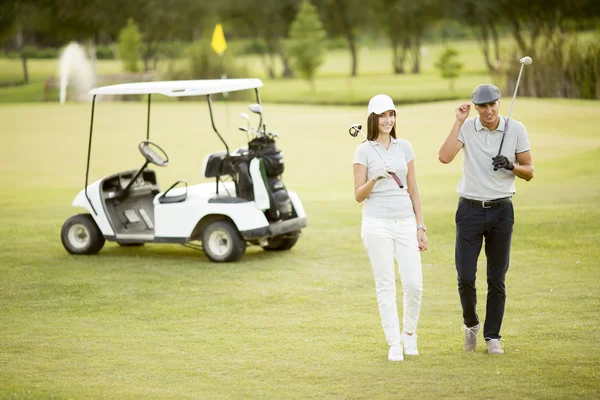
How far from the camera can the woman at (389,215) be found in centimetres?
596

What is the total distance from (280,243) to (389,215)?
466cm

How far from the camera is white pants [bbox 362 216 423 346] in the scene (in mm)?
5992

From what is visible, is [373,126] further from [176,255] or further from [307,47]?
[307,47]

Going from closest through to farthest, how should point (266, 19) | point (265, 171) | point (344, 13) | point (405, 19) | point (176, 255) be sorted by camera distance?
1. point (265, 171)
2. point (176, 255)
3. point (266, 19)
4. point (405, 19)
5. point (344, 13)

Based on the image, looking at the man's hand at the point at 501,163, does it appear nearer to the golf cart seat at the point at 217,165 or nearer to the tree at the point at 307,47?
the golf cart seat at the point at 217,165

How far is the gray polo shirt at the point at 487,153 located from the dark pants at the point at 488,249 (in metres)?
0.10

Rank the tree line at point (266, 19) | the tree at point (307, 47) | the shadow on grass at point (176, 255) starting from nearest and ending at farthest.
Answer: the shadow on grass at point (176, 255)
the tree at point (307, 47)
the tree line at point (266, 19)

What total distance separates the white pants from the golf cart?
351 cm

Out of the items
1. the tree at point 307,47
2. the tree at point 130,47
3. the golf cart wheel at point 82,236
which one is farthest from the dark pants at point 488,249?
the tree at point 130,47

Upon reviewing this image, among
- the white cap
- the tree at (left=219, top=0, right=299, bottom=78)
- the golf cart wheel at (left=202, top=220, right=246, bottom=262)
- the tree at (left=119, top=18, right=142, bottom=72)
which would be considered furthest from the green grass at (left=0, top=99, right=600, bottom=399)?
the tree at (left=219, top=0, right=299, bottom=78)

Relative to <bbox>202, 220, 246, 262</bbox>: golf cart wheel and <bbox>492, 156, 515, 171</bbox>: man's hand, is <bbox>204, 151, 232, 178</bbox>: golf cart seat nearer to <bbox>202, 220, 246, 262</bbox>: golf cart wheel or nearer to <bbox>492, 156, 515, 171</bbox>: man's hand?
<bbox>202, 220, 246, 262</bbox>: golf cart wheel

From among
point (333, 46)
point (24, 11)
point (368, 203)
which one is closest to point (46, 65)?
point (24, 11)

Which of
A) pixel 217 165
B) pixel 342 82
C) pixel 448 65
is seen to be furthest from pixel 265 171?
pixel 342 82

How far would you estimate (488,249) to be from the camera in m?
6.13
